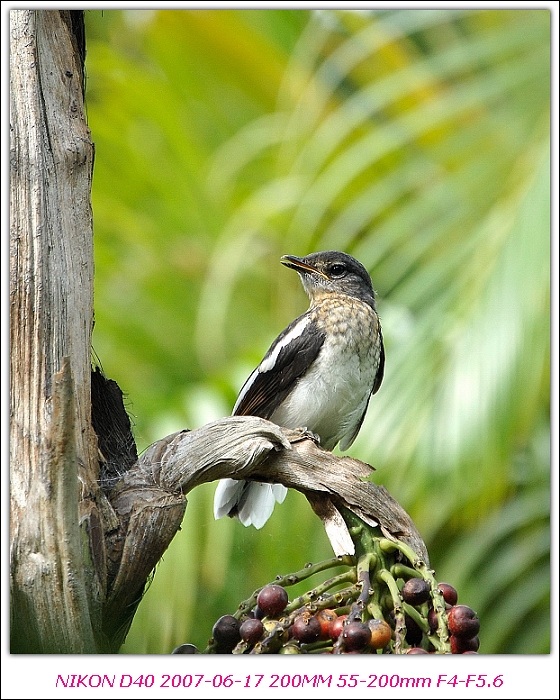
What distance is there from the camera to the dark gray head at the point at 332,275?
118 inches

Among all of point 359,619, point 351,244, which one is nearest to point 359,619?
point 359,619

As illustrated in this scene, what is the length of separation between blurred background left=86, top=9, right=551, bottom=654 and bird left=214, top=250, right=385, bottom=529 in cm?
23

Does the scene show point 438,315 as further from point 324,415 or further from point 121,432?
point 121,432

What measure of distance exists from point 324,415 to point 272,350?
0.27 meters

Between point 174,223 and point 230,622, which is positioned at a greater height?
point 174,223

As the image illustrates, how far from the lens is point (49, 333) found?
5.45 feet

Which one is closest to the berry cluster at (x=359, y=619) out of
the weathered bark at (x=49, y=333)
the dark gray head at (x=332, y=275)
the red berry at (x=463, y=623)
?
the red berry at (x=463, y=623)

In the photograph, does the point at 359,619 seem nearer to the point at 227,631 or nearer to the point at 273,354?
the point at 227,631

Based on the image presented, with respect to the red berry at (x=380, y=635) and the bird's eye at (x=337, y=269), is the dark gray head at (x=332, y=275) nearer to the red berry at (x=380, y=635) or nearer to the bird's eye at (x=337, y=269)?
the bird's eye at (x=337, y=269)

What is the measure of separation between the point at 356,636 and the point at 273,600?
7.0 inches

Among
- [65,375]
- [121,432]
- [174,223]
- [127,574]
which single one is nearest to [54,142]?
[65,375]

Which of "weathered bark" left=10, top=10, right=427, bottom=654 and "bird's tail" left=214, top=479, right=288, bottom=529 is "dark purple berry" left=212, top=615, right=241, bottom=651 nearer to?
"weathered bark" left=10, top=10, right=427, bottom=654

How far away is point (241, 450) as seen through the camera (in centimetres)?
179

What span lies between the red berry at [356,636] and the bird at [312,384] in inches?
46.3
